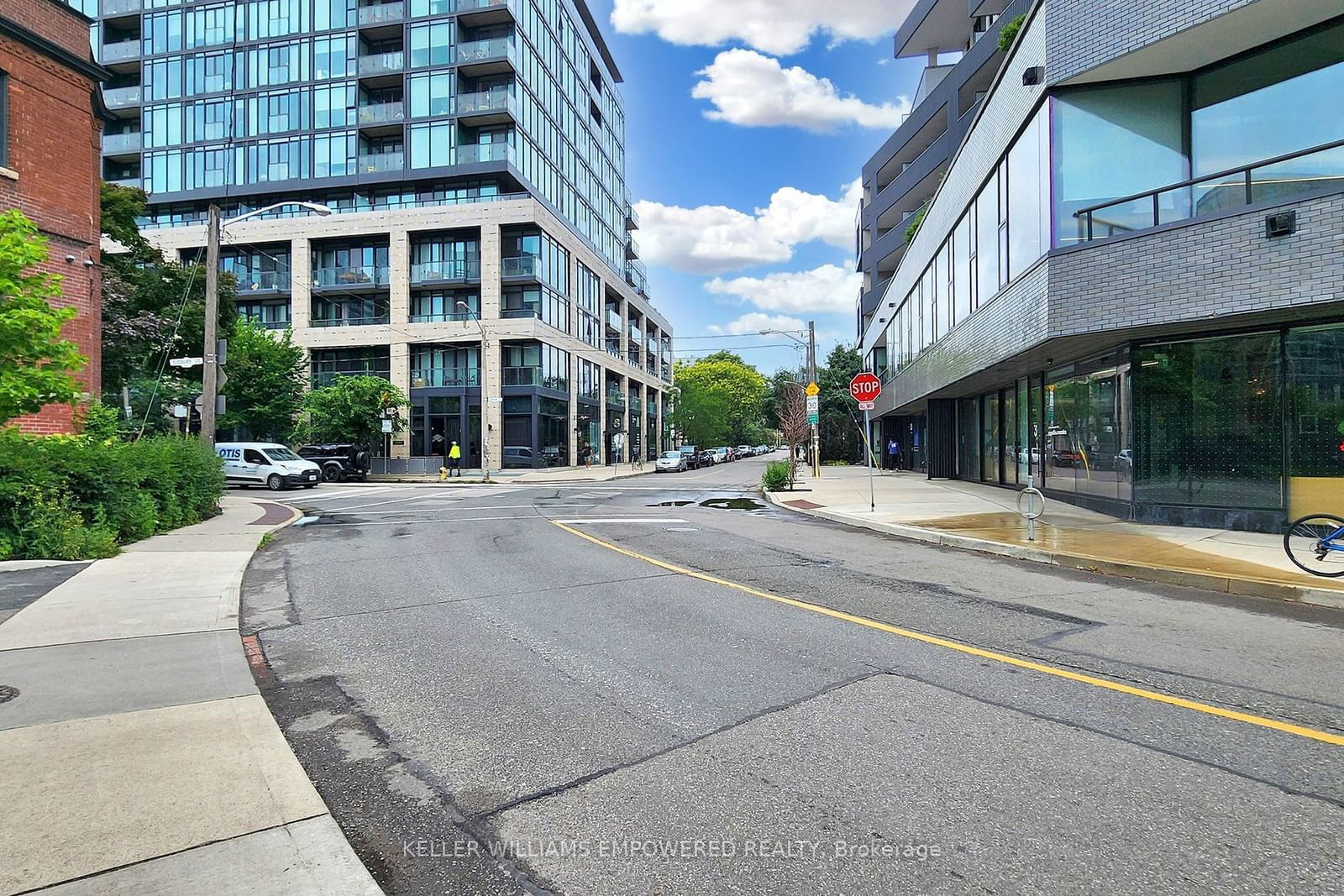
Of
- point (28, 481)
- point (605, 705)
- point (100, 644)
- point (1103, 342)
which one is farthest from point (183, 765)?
point (1103, 342)

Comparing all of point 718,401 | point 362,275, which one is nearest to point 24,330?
point 362,275

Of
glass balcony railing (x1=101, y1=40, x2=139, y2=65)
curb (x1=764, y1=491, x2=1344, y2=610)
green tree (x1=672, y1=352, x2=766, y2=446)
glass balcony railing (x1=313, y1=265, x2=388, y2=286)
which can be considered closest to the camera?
curb (x1=764, y1=491, x2=1344, y2=610)

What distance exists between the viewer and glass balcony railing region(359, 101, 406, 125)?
4859 centimetres

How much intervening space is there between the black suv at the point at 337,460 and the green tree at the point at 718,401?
174 ft

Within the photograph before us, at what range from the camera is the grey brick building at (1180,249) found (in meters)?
11.3

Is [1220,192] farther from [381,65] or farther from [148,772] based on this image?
[381,65]

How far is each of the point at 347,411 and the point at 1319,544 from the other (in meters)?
40.0

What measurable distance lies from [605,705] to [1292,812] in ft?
11.3

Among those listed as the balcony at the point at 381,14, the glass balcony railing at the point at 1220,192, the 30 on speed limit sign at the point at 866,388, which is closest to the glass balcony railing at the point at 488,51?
the balcony at the point at 381,14

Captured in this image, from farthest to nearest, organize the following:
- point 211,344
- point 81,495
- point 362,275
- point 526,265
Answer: point 362,275, point 526,265, point 211,344, point 81,495

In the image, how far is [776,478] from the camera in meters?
24.4

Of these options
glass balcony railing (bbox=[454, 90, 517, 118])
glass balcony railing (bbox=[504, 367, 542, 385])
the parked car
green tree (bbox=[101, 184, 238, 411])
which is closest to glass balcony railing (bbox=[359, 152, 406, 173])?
glass balcony railing (bbox=[454, 90, 517, 118])

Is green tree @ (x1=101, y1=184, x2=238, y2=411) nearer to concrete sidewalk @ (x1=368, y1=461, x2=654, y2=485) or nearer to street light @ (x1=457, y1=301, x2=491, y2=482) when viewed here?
concrete sidewalk @ (x1=368, y1=461, x2=654, y2=485)

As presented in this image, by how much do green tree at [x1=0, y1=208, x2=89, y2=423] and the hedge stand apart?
793mm
